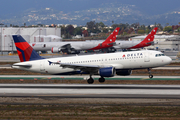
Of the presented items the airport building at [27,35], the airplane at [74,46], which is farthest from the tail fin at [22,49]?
the airport building at [27,35]

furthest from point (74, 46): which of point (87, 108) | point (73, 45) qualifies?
point (87, 108)

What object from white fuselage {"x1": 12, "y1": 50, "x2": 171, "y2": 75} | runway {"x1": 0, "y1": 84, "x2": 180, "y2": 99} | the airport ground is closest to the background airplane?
white fuselage {"x1": 12, "y1": 50, "x2": 171, "y2": 75}

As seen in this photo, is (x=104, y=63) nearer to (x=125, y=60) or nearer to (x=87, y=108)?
(x=125, y=60)

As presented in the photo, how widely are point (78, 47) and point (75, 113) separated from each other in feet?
278

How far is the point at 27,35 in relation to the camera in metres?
138

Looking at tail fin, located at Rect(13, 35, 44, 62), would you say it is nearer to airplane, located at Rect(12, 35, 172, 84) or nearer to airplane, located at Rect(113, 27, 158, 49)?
airplane, located at Rect(12, 35, 172, 84)

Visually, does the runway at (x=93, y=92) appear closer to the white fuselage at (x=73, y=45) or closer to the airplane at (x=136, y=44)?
the white fuselage at (x=73, y=45)

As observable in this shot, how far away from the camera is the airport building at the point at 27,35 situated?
420 feet

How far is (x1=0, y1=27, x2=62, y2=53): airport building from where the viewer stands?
A: 128125 mm

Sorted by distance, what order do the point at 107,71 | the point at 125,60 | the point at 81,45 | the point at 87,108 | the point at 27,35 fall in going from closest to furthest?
the point at 87,108 → the point at 107,71 → the point at 125,60 → the point at 81,45 → the point at 27,35

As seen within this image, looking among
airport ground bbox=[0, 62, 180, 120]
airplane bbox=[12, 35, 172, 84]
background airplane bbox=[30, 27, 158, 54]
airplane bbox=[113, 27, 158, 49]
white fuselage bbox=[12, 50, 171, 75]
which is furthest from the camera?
airplane bbox=[113, 27, 158, 49]

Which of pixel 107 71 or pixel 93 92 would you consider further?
pixel 107 71

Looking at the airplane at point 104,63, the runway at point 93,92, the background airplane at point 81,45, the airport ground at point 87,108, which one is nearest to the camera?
the airport ground at point 87,108

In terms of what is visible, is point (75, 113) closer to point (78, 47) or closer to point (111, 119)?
point (111, 119)
